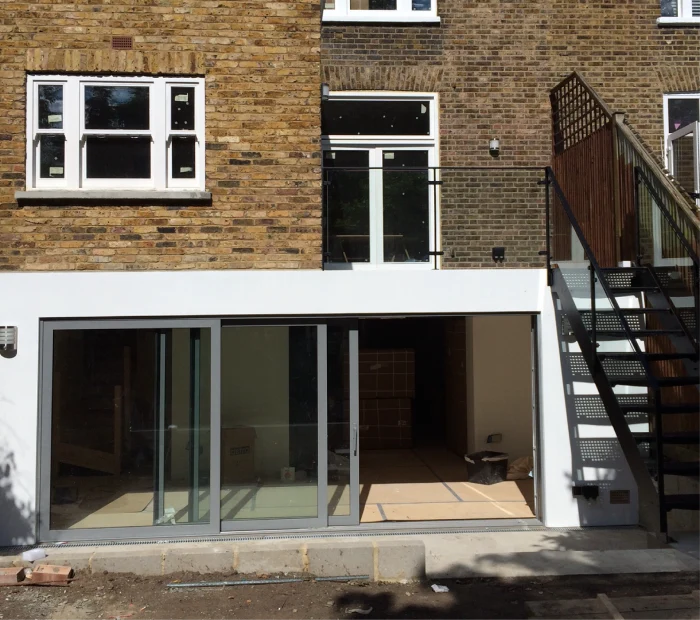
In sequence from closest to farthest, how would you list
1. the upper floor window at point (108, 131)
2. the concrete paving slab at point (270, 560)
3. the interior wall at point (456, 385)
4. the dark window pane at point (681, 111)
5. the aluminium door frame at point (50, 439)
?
1. the concrete paving slab at point (270, 560)
2. the aluminium door frame at point (50, 439)
3. the upper floor window at point (108, 131)
4. the dark window pane at point (681, 111)
5. the interior wall at point (456, 385)

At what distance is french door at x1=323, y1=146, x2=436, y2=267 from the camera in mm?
8570

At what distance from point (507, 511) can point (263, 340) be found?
353cm

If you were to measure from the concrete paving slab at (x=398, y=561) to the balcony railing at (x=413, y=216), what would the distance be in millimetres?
3218

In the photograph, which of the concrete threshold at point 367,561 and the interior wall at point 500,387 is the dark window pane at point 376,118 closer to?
the interior wall at point 500,387

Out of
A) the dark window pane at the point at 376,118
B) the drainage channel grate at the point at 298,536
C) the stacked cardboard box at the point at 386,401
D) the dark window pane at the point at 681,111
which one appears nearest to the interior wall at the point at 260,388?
the drainage channel grate at the point at 298,536

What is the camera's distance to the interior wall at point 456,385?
12750 millimetres

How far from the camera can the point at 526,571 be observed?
6719 mm

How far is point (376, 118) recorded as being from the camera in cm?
1023

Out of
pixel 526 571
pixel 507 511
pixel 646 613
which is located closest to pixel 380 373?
pixel 507 511

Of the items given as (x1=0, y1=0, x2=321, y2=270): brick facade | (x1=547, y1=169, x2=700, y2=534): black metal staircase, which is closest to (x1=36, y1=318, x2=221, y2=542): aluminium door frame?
(x1=0, y1=0, x2=321, y2=270): brick facade

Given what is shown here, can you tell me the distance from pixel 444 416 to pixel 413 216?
6.77 m

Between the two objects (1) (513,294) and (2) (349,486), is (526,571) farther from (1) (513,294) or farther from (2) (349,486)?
(1) (513,294)

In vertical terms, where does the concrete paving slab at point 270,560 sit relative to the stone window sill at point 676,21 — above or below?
below

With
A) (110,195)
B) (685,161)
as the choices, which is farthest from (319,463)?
(685,161)
